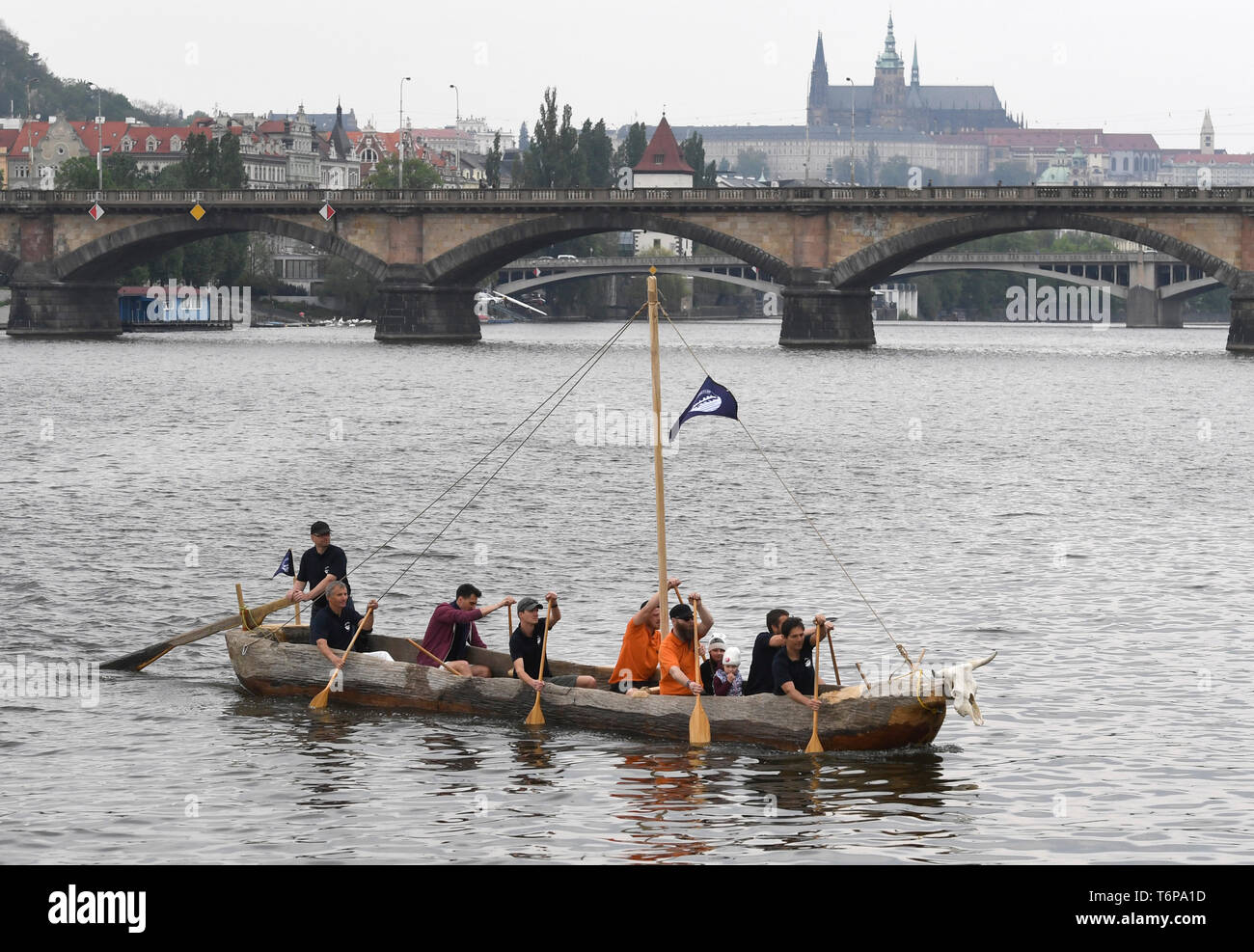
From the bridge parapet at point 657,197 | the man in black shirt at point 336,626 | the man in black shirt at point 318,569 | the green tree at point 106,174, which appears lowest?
the man in black shirt at point 336,626

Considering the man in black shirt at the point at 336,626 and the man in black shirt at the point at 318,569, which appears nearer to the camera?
the man in black shirt at the point at 336,626

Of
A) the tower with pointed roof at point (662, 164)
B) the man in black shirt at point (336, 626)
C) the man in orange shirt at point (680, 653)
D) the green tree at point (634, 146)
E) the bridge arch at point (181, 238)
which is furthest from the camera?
the tower with pointed roof at point (662, 164)

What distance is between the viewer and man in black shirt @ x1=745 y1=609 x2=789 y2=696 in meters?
21.0

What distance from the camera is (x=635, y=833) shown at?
17.9 metres

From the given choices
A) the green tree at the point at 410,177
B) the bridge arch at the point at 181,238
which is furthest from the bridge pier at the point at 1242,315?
the green tree at the point at 410,177

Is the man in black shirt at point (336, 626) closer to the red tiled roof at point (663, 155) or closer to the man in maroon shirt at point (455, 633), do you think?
the man in maroon shirt at point (455, 633)

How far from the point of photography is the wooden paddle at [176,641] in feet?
82.1

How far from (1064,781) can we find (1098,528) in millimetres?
21090

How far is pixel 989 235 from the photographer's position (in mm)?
99125

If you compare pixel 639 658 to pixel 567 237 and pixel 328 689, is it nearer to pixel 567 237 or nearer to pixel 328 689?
pixel 328 689

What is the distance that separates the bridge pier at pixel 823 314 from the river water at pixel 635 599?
30830 mm

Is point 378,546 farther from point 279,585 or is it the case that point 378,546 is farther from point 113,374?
point 113,374

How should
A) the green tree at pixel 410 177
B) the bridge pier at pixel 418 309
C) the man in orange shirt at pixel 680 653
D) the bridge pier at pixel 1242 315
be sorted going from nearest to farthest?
the man in orange shirt at pixel 680 653
the bridge pier at pixel 1242 315
the bridge pier at pixel 418 309
the green tree at pixel 410 177
